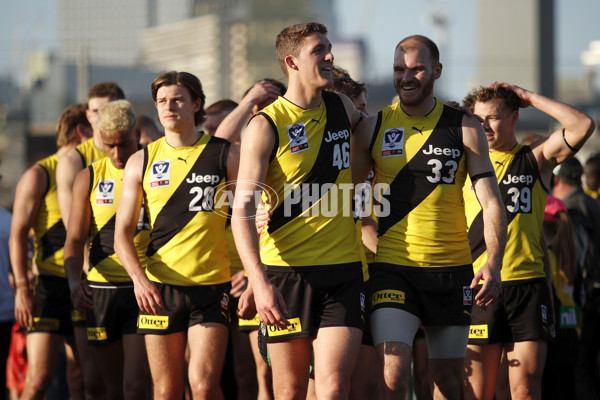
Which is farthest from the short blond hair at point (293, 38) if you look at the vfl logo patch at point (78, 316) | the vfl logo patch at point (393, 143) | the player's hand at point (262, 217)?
the vfl logo patch at point (78, 316)

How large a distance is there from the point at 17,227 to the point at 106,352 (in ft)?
5.06

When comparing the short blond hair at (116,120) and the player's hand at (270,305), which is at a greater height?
the short blond hair at (116,120)

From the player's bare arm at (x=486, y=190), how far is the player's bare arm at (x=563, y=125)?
97cm

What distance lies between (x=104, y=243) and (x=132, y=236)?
960mm

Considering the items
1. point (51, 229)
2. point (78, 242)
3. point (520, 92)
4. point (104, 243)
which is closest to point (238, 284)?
point (104, 243)

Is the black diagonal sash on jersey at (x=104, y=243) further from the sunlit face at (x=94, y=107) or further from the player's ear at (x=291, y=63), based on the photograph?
the player's ear at (x=291, y=63)

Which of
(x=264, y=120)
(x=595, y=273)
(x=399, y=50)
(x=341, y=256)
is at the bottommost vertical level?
(x=595, y=273)

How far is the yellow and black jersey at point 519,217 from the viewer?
21.1ft

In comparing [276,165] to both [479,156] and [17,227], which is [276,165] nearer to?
[479,156]

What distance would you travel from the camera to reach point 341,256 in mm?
5297

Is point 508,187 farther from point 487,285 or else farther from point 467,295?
point 487,285

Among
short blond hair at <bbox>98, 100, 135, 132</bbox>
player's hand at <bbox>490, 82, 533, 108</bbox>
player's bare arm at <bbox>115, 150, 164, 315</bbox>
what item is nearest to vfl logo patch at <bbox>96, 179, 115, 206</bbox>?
short blond hair at <bbox>98, 100, 135, 132</bbox>

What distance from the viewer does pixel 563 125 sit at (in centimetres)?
638

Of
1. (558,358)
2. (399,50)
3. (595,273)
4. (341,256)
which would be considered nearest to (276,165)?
(341,256)
